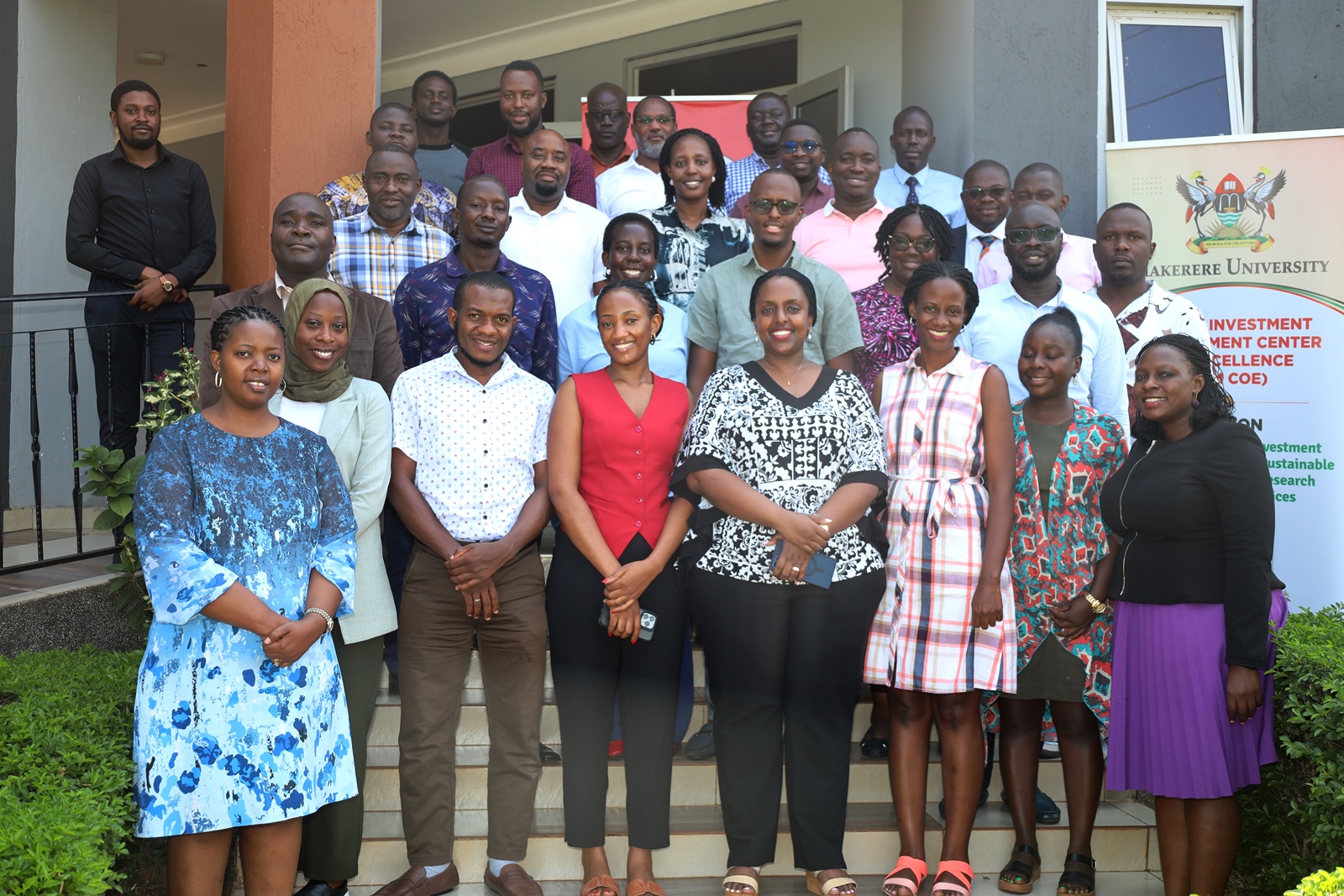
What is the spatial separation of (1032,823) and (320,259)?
126 inches

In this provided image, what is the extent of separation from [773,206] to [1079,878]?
2.54m

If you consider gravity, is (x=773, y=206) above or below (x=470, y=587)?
above

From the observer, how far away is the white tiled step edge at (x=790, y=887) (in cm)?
362

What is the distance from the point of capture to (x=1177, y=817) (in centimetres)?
342

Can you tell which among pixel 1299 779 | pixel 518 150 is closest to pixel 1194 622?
pixel 1299 779

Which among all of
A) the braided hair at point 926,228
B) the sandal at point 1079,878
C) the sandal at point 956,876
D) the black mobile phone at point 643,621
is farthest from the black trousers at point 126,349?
the sandal at point 1079,878

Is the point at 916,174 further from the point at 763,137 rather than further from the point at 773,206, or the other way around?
the point at 773,206

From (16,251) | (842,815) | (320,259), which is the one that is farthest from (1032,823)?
(16,251)

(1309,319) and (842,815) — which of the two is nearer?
(842,815)

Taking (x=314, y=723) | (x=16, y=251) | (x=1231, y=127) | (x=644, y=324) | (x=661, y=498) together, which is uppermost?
(x=1231, y=127)

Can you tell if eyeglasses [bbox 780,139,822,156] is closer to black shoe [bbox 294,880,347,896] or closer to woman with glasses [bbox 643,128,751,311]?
woman with glasses [bbox 643,128,751,311]

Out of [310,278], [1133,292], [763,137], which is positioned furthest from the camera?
[763,137]

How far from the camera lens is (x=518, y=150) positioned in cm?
589

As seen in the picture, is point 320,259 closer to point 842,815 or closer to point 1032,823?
point 842,815
